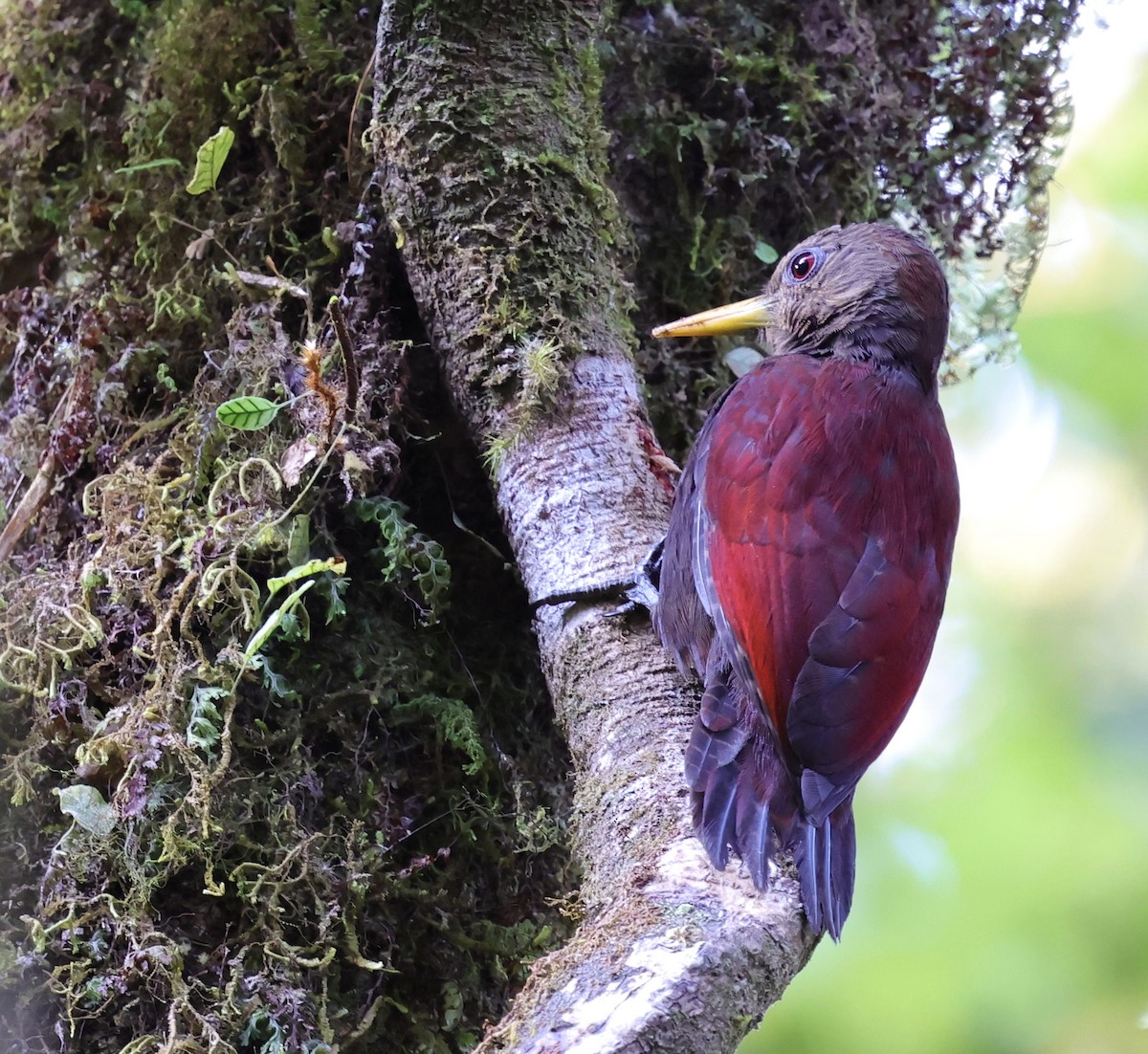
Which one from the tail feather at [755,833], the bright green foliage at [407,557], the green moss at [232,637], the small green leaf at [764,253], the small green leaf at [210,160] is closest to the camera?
the tail feather at [755,833]

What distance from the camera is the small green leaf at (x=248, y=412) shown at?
1.75 metres

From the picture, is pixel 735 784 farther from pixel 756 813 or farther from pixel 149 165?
pixel 149 165

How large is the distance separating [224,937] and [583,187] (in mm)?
1406

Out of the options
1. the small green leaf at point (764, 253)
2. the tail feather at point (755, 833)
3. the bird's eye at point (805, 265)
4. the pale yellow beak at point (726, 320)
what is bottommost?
the tail feather at point (755, 833)

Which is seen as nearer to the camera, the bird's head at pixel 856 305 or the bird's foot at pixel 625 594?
the bird's foot at pixel 625 594

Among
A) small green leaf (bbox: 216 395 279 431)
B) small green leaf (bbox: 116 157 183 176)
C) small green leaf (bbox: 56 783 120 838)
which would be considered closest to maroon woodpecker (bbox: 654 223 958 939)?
small green leaf (bbox: 216 395 279 431)

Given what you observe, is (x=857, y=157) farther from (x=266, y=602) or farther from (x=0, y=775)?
(x=0, y=775)

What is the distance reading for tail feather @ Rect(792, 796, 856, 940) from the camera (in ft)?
4.36

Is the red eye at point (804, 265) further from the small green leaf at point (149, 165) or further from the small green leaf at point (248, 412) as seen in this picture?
the small green leaf at point (149, 165)

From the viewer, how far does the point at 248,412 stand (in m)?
1.77

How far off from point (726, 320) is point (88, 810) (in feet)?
4.60

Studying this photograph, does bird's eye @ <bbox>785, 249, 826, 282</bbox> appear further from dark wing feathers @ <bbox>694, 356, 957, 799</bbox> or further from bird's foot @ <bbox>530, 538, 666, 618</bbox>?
bird's foot @ <bbox>530, 538, 666, 618</bbox>

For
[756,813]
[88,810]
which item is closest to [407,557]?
[88,810]

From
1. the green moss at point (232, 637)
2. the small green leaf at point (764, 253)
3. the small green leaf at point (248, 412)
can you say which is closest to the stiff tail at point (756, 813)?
the green moss at point (232, 637)
